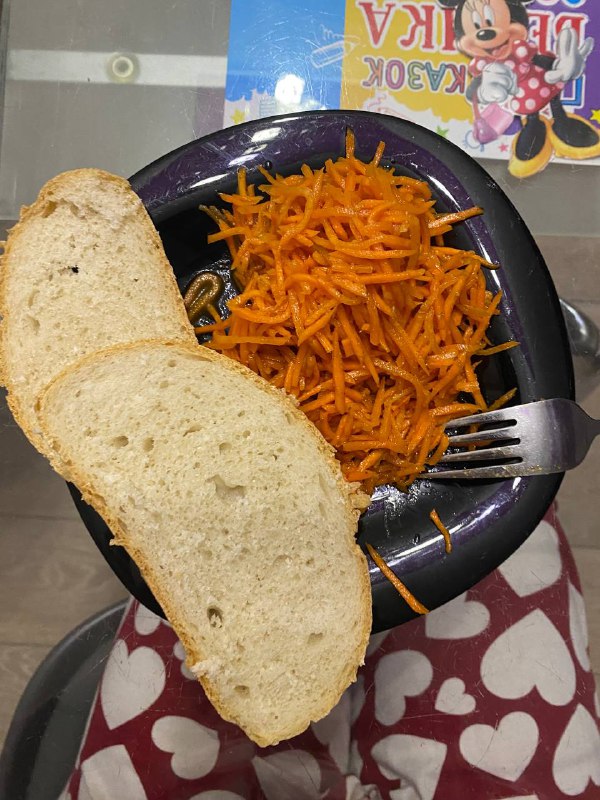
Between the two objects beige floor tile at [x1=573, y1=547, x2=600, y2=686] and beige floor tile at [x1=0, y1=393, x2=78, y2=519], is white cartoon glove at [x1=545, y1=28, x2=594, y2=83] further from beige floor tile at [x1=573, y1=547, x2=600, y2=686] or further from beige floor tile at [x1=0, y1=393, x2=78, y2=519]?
beige floor tile at [x1=0, y1=393, x2=78, y2=519]

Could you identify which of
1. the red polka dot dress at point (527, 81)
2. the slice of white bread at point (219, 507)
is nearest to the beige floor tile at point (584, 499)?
the red polka dot dress at point (527, 81)

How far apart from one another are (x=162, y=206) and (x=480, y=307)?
404mm

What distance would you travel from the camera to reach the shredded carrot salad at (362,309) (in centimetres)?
74

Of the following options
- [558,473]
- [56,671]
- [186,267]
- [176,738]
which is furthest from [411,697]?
[186,267]

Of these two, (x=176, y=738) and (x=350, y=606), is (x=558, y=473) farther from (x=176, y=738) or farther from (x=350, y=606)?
(x=176, y=738)

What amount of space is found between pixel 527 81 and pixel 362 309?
0.66 metres

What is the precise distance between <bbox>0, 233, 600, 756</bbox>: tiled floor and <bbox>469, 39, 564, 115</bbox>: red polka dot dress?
9.1 inches

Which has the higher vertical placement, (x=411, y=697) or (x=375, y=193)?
(x=375, y=193)

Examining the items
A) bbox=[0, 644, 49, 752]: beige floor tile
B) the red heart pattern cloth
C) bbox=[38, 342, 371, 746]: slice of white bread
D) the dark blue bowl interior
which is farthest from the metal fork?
bbox=[0, 644, 49, 752]: beige floor tile

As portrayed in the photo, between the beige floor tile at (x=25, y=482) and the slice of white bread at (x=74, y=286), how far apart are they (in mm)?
404

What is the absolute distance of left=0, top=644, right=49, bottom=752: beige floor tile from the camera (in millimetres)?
1136

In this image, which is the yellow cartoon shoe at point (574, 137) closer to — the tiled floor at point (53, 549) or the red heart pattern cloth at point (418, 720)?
the tiled floor at point (53, 549)

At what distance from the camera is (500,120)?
44.1 inches

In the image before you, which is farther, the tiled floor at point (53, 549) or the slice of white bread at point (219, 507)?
the tiled floor at point (53, 549)
